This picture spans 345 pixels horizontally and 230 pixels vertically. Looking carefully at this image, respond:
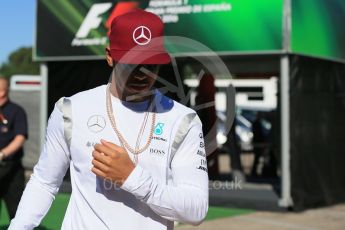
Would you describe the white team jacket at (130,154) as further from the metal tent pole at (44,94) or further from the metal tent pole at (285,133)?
the metal tent pole at (44,94)

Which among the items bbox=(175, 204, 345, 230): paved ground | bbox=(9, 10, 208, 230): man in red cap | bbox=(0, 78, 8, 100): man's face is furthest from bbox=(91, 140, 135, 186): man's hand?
bbox=(175, 204, 345, 230): paved ground

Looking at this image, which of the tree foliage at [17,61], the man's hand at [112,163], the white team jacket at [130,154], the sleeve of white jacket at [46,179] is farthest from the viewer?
the tree foliage at [17,61]

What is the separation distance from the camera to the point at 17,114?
25.1 ft

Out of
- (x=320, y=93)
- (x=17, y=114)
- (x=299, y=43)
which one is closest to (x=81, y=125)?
(x=17, y=114)

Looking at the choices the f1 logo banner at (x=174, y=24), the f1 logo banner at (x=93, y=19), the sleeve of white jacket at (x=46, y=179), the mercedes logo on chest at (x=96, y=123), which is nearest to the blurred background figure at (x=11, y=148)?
the f1 logo banner at (x=174, y=24)

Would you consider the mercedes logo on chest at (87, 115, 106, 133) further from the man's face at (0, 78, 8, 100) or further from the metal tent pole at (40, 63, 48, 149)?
the metal tent pole at (40, 63, 48, 149)

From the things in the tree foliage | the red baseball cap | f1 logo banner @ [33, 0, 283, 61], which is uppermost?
the tree foliage

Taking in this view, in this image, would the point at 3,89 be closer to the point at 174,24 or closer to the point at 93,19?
the point at 174,24

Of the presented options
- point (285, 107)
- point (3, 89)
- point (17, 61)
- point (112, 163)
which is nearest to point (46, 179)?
point (112, 163)

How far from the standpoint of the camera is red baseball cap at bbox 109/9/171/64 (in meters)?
2.15

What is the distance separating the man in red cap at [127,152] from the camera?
6.93 ft

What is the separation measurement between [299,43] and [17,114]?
466 cm

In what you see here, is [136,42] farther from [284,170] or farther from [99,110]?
[284,170]

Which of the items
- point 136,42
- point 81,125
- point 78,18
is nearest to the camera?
point 136,42
